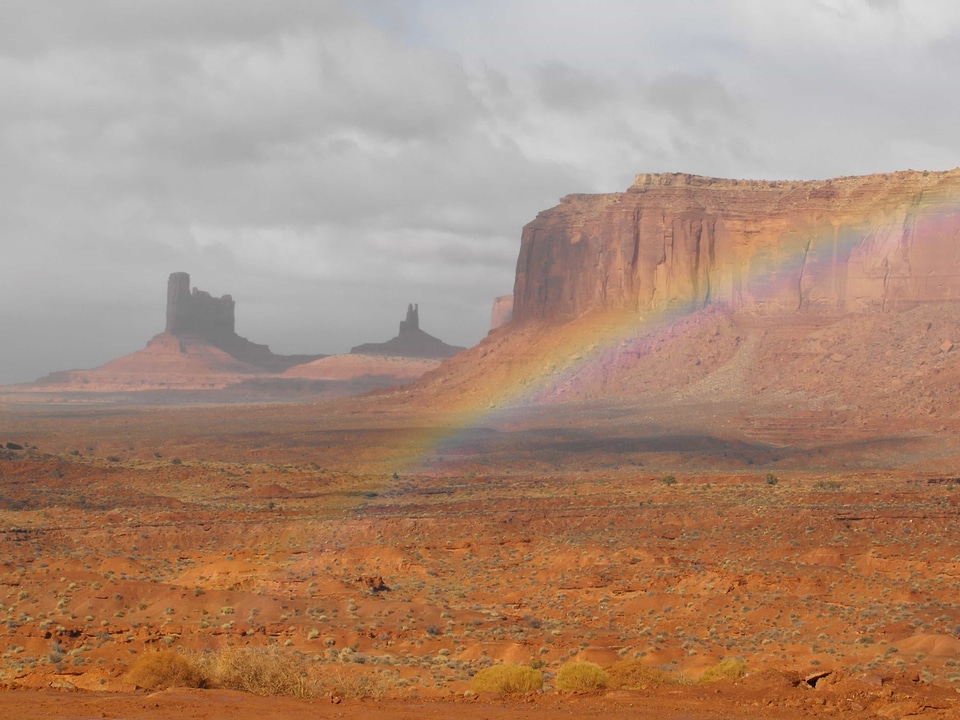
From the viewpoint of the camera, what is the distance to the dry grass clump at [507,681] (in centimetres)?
1566

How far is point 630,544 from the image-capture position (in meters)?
32.6

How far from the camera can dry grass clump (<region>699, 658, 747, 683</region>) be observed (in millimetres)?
16297

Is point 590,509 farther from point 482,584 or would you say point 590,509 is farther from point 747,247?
point 747,247

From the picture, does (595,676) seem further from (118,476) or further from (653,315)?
(653,315)

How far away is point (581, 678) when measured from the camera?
15.9m

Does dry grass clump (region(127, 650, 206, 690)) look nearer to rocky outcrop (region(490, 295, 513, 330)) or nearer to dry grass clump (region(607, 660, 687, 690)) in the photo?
dry grass clump (region(607, 660, 687, 690))

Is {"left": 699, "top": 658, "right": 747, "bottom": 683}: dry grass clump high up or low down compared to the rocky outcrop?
down

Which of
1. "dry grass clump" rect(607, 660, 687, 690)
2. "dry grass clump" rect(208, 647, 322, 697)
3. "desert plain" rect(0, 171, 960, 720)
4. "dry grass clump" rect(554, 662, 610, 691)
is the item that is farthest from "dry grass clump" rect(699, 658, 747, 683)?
"dry grass clump" rect(208, 647, 322, 697)

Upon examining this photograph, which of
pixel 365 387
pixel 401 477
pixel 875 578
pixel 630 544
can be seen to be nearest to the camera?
pixel 875 578

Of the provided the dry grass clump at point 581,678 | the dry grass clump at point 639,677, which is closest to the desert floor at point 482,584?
the dry grass clump at point 639,677

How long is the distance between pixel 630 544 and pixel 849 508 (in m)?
11.0

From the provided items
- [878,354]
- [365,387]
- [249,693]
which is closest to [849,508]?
[249,693]

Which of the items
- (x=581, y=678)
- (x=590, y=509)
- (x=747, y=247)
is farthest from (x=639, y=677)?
(x=747, y=247)

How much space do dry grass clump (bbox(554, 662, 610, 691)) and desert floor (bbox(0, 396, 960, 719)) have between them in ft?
0.66
